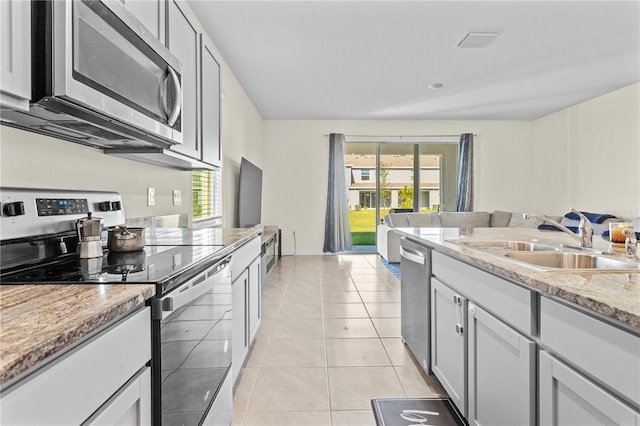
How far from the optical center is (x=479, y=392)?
1437 mm

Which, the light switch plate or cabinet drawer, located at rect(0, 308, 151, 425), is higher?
the light switch plate

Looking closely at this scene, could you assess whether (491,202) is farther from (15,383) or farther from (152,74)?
(15,383)

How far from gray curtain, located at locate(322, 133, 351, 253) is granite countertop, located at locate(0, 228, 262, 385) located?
238 inches

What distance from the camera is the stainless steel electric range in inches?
38.3

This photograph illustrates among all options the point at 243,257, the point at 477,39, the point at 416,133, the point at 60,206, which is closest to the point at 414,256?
the point at 243,257

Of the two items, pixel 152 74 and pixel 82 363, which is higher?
pixel 152 74

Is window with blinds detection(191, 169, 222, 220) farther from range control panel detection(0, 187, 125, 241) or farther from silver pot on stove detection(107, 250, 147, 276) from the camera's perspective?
silver pot on stove detection(107, 250, 147, 276)

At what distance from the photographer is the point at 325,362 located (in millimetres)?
2389

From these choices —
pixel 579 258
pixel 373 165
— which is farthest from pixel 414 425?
pixel 373 165

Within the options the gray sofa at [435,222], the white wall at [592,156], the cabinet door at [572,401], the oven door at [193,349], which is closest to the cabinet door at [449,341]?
the cabinet door at [572,401]

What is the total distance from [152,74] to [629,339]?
174 centimetres

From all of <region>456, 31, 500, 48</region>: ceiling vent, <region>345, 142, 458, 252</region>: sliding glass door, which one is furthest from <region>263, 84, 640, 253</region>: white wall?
<region>456, 31, 500, 48</region>: ceiling vent

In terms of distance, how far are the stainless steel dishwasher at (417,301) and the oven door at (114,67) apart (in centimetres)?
154

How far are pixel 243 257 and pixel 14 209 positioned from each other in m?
1.20
